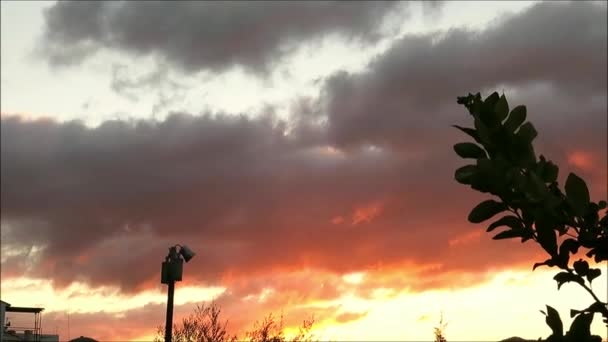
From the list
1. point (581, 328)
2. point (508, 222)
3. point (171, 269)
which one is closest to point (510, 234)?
point (508, 222)

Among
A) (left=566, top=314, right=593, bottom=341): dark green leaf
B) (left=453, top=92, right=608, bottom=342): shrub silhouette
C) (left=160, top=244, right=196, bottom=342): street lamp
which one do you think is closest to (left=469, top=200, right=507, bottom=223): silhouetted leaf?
(left=453, top=92, right=608, bottom=342): shrub silhouette

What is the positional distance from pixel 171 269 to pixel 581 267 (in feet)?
64.1

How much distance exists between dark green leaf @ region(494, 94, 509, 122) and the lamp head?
19.7 meters

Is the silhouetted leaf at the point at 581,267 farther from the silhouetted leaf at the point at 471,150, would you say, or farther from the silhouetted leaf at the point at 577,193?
the silhouetted leaf at the point at 471,150

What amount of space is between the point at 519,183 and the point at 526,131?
25cm

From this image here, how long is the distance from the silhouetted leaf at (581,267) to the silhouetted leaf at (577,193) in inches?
8.5

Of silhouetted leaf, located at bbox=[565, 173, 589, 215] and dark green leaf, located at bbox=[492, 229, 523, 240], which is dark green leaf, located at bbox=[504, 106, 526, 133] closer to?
silhouetted leaf, located at bbox=[565, 173, 589, 215]

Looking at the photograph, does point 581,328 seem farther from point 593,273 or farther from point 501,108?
point 501,108

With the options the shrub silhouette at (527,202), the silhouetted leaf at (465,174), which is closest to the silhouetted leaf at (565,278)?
the shrub silhouette at (527,202)

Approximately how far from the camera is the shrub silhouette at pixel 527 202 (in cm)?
346

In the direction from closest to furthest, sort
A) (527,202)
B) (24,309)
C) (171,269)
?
(527,202) → (171,269) → (24,309)

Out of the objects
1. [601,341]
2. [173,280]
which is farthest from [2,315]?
[601,341]

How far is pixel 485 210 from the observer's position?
359 cm

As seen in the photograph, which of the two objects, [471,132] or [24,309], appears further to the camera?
[24,309]
